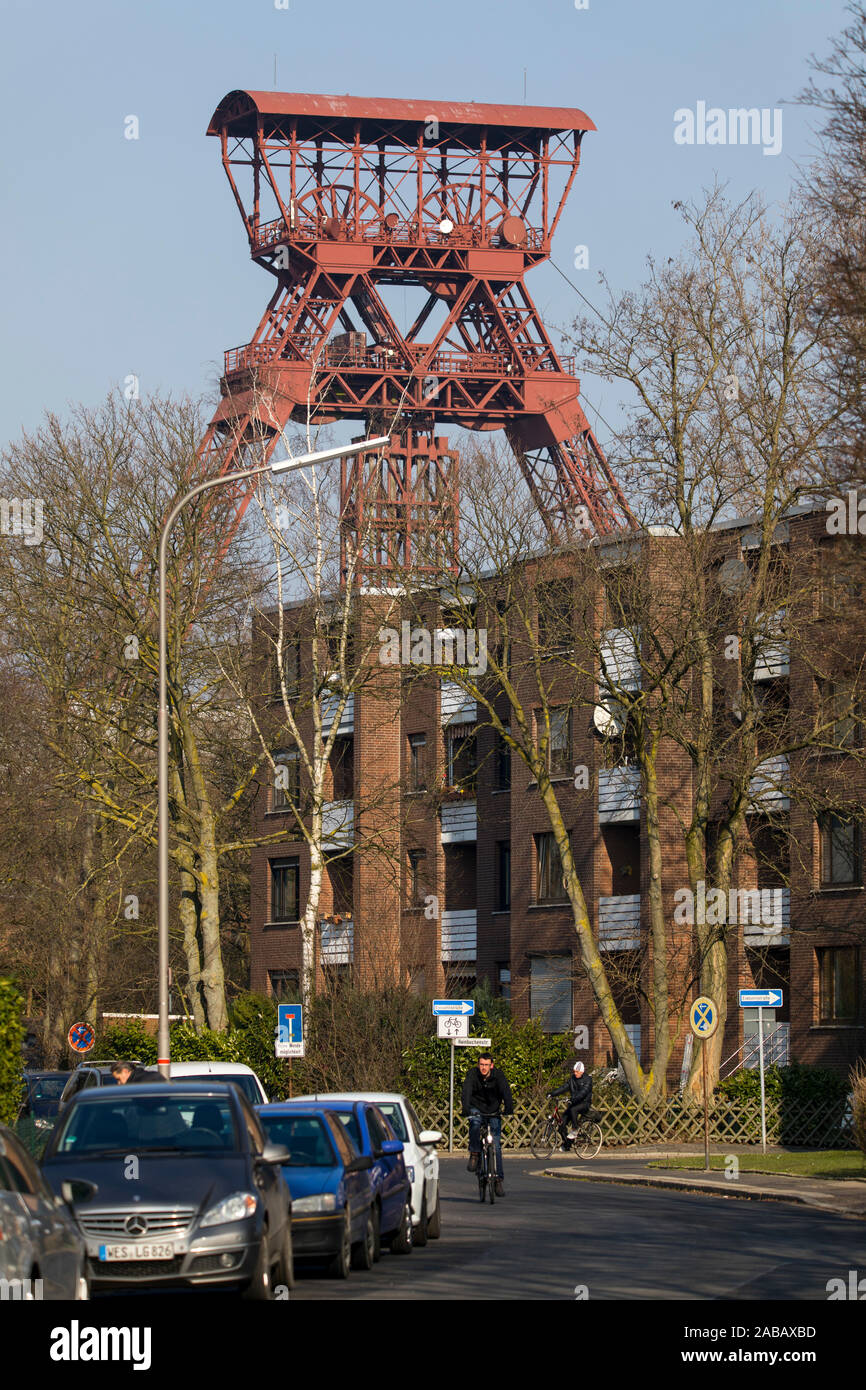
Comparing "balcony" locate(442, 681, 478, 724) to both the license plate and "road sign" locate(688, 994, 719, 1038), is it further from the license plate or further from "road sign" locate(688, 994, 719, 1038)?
the license plate

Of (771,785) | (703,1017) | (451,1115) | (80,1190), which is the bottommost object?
(451,1115)

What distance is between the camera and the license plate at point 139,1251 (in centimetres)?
1322

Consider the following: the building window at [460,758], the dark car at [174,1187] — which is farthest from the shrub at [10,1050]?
the building window at [460,758]

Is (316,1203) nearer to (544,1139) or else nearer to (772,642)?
(544,1139)

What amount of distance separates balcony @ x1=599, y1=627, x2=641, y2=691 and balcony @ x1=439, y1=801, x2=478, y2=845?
6.64 metres

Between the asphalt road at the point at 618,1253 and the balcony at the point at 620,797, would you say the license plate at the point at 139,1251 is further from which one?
the balcony at the point at 620,797

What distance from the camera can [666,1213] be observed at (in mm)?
24156

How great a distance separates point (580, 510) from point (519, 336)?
28.3 metres

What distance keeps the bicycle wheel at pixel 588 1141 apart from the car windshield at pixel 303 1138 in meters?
21.4

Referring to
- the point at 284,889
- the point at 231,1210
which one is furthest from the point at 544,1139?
the point at 231,1210

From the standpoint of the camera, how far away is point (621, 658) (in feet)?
157

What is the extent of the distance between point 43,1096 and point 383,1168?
74.2 feet

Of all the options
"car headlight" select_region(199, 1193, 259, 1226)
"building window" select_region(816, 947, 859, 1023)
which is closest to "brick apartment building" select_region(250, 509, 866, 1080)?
"building window" select_region(816, 947, 859, 1023)
